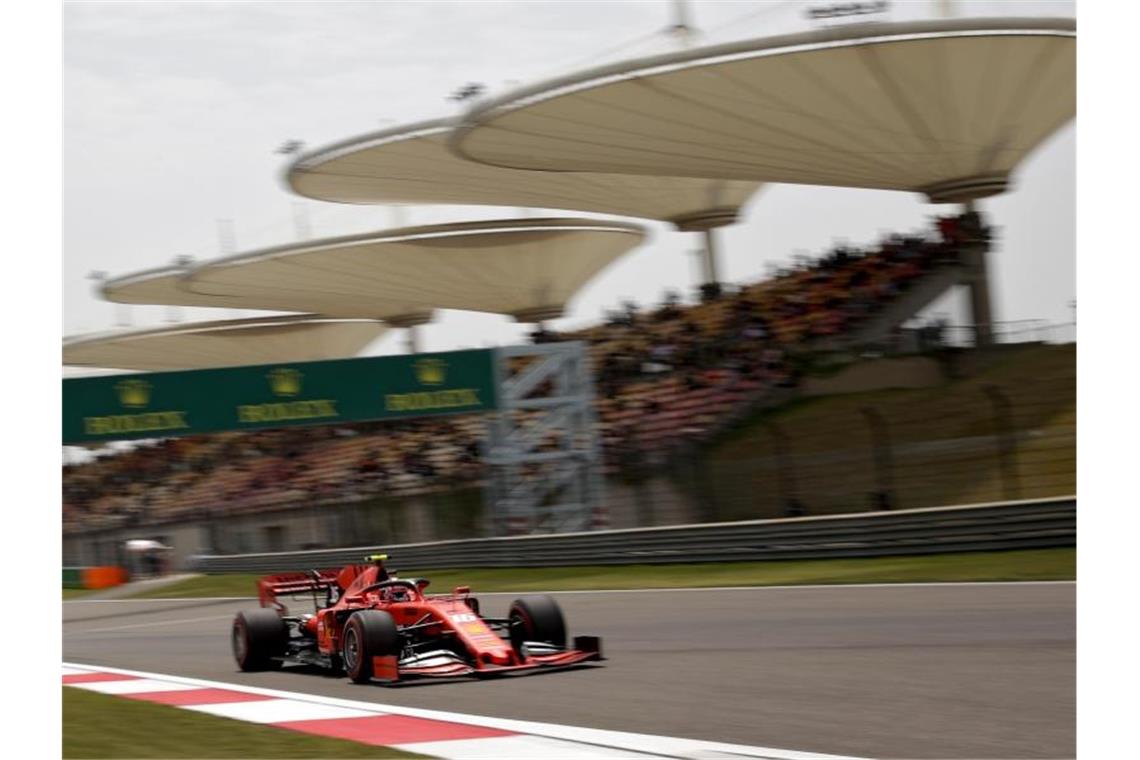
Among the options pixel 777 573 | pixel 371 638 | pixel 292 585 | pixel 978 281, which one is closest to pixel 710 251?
pixel 978 281

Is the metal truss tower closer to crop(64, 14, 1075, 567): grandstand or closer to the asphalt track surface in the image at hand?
crop(64, 14, 1075, 567): grandstand

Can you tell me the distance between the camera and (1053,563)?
13648mm

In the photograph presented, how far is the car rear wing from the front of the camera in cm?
1100

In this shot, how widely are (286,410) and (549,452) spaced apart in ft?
14.9

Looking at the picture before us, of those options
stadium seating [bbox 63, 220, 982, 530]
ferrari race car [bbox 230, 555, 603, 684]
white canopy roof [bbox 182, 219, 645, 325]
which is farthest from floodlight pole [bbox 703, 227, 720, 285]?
ferrari race car [bbox 230, 555, 603, 684]

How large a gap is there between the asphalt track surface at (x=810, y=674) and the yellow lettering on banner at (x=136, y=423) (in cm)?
1057

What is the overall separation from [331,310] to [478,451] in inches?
652

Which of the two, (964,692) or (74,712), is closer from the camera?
(964,692)

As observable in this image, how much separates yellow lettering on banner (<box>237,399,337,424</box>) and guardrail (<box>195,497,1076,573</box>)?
A: 89.3 inches

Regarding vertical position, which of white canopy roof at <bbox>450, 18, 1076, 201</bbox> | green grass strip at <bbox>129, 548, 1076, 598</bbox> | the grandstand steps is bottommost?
green grass strip at <bbox>129, 548, 1076, 598</bbox>

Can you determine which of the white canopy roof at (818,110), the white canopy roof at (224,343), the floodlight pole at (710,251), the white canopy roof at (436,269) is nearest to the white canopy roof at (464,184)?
the floodlight pole at (710,251)

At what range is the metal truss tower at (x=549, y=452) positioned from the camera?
23.8 meters

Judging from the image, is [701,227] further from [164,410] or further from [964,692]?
[964,692]
